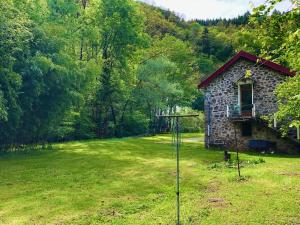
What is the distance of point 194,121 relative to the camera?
55375 mm

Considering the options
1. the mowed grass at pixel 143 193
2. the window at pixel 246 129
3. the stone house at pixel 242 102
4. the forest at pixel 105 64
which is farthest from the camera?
the window at pixel 246 129

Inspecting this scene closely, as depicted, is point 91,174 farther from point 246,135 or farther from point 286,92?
point 246,135

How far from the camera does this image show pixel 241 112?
78.2ft

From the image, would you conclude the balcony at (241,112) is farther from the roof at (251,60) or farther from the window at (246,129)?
the roof at (251,60)

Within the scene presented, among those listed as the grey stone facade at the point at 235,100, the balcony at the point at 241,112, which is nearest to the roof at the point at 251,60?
the grey stone facade at the point at 235,100

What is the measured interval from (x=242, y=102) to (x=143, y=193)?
596 inches

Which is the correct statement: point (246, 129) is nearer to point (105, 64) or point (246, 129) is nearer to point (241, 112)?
point (241, 112)

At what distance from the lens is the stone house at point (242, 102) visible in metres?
22.8

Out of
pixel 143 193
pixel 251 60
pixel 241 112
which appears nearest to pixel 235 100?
pixel 241 112

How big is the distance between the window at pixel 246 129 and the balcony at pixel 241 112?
3.16ft

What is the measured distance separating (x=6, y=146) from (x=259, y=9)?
22.5 meters

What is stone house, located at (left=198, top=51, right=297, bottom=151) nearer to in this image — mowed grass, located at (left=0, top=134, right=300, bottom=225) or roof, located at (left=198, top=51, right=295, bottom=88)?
roof, located at (left=198, top=51, right=295, bottom=88)

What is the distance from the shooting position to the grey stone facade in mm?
22875

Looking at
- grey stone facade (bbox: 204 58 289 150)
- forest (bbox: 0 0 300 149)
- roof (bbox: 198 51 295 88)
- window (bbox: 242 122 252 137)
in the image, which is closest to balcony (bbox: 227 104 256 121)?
grey stone facade (bbox: 204 58 289 150)
